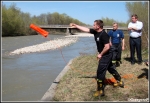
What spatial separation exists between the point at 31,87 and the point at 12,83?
1.26m

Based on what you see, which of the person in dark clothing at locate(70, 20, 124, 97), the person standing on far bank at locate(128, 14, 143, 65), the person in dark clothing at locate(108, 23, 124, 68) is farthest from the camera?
the person in dark clothing at locate(108, 23, 124, 68)

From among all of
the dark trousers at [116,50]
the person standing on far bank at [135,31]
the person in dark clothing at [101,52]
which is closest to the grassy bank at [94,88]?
the person in dark clothing at [101,52]

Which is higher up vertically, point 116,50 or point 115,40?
point 115,40

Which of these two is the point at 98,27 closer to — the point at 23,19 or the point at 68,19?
the point at 23,19

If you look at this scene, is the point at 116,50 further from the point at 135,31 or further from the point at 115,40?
the point at 135,31

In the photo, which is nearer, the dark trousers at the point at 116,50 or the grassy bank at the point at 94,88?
the grassy bank at the point at 94,88

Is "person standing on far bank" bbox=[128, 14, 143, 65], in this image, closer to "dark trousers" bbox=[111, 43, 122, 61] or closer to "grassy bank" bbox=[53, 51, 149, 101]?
"dark trousers" bbox=[111, 43, 122, 61]

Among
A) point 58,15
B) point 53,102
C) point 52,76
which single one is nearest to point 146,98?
point 53,102

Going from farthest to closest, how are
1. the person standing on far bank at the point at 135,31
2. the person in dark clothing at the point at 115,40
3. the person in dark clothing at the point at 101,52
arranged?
1. the person in dark clothing at the point at 115,40
2. the person standing on far bank at the point at 135,31
3. the person in dark clothing at the point at 101,52

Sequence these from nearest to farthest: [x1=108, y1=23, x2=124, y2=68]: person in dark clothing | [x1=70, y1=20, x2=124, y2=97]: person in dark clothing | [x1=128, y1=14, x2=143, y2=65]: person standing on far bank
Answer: [x1=70, y1=20, x2=124, y2=97]: person in dark clothing → [x1=128, y1=14, x2=143, y2=65]: person standing on far bank → [x1=108, y1=23, x2=124, y2=68]: person in dark clothing

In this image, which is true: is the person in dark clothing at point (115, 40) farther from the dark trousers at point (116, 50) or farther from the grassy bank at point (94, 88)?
the grassy bank at point (94, 88)

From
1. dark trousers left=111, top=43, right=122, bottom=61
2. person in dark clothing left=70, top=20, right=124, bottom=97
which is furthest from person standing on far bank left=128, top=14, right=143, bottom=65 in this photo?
person in dark clothing left=70, top=20, right=124, bottom=97

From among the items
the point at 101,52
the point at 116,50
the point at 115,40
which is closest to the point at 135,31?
the point at 115,40

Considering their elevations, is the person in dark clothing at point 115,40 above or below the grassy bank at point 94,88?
above
